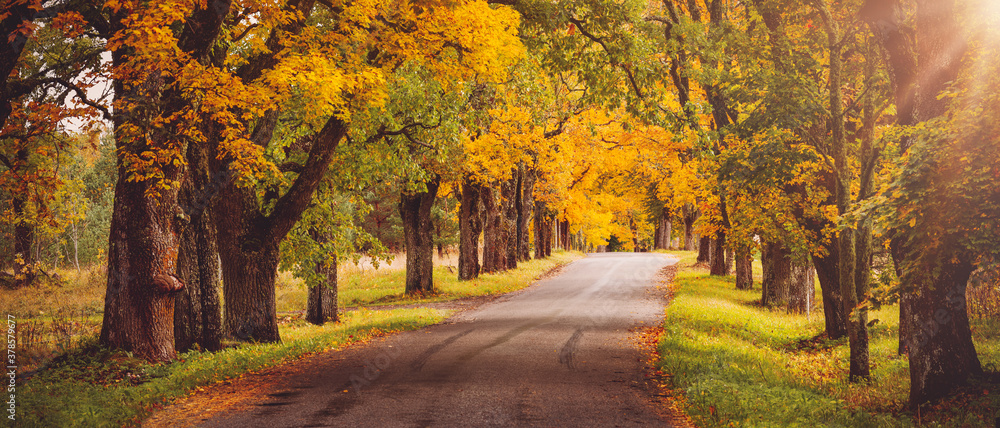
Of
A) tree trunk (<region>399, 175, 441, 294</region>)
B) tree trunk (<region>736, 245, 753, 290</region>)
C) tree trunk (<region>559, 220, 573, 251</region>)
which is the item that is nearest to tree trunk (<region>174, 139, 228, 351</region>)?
tree trunk (<region>399, 175, 441, 294</region>)

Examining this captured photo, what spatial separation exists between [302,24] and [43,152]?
201 inches

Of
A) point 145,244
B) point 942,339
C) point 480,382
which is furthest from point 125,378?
point 942,339

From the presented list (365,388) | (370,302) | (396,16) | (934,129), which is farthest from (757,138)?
(370,302)

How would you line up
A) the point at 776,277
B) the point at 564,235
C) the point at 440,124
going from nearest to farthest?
the point at 440,124 → the point at 776,277 → the point at 564,235

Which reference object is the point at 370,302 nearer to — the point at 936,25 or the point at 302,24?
the point at 302,24

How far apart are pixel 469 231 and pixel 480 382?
19818 mm

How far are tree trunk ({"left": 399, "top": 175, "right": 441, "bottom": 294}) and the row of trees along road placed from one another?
5.30 meters

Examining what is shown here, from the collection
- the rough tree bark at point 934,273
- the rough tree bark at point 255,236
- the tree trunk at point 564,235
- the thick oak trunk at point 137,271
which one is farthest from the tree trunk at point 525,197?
the rough tree bark at point 934,273

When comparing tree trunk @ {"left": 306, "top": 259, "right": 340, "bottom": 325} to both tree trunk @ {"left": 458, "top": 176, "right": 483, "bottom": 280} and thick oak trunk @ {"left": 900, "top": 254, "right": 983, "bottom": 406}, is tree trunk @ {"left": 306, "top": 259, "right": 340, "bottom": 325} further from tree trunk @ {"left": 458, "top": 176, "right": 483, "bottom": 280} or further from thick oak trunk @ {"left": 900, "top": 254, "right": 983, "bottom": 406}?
thick oak trunk @ {"left": 900, "top": 254, "right": 983, "bottom": 406}

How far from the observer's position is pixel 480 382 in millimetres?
9008

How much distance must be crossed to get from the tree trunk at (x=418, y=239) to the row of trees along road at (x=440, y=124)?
530 centimetres

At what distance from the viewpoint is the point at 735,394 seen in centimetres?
784

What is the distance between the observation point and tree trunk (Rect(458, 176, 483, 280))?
28.2m

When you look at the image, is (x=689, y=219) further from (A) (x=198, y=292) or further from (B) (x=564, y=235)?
(A) (x=198, y=292)
